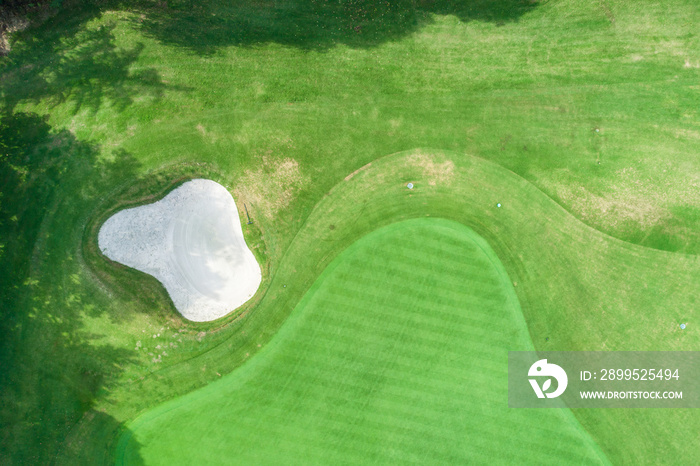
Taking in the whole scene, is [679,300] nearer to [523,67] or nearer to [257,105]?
[523,67]

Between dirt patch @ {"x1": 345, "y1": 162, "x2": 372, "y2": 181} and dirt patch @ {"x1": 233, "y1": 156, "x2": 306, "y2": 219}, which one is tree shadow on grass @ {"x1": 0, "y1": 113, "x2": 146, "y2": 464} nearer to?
dirt patch @ {"x1": 233, "y1": 156, "x2": 306, "y2": 219}

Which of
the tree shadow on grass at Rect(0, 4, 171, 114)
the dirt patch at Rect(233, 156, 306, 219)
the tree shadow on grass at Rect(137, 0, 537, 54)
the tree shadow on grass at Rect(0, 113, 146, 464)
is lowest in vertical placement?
the tree shadow on grass at Rect(0, 113, 146, 464)

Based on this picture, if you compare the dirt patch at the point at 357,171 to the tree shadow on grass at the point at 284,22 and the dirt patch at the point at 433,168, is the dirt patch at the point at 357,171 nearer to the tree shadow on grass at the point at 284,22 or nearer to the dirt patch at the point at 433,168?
the dirt patch at the point at 433,168

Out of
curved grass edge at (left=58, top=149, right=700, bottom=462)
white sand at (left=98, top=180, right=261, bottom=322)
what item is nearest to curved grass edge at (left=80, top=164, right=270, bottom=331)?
white sand at (left=98, top=180, right=261, bottom=322)

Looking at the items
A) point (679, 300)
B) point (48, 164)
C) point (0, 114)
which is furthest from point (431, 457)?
point (0, 114)

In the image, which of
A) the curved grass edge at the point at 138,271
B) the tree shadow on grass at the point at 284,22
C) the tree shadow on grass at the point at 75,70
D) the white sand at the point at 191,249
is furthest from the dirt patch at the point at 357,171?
the tree shadow on grass at the point at 75,70

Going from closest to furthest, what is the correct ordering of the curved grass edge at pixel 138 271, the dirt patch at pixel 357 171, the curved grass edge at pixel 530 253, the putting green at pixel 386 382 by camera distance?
the putting green at pixel 386 382, the curved grass edge at pixel 138 271, the curved grass edge at pixel 530 253, the dirt patch at pixel 357 171
